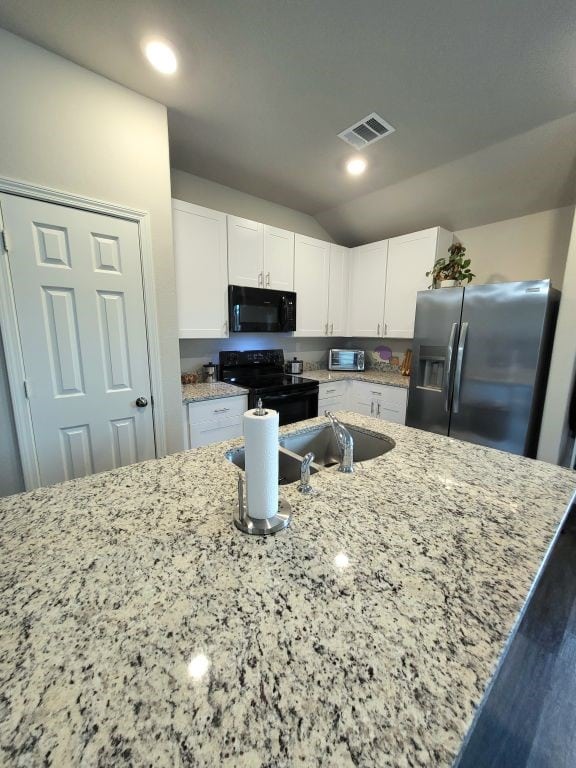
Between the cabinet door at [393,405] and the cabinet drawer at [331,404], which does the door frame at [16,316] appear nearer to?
the cabinet drawer at [331,404]

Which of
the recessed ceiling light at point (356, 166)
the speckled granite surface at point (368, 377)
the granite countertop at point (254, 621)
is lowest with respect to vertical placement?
the granite countertop at point (254, 621)

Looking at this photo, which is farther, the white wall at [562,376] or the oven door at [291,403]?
the oven door at [291,403]

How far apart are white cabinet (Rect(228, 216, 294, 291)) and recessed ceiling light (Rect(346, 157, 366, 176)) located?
76cm

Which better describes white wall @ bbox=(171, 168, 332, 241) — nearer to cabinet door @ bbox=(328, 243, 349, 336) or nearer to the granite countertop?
cabinet door @ bbox=(328, 243, 349, 336)

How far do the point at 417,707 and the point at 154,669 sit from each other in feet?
1.29

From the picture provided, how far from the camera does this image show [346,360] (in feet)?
12.0

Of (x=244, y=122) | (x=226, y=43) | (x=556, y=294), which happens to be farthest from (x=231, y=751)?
(x=556, y=294)

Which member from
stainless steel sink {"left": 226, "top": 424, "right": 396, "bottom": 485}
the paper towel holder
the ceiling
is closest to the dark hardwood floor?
the paper towel holder

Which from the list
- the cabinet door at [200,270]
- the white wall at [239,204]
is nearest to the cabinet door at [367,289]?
the white wall at [239,204]

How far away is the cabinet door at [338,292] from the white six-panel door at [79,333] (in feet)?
7.10

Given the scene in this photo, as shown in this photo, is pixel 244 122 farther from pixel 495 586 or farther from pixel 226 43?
pixel 495 586

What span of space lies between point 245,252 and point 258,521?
2470 mm

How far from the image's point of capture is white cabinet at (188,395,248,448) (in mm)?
2283

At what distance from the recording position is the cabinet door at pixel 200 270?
2332 mm
